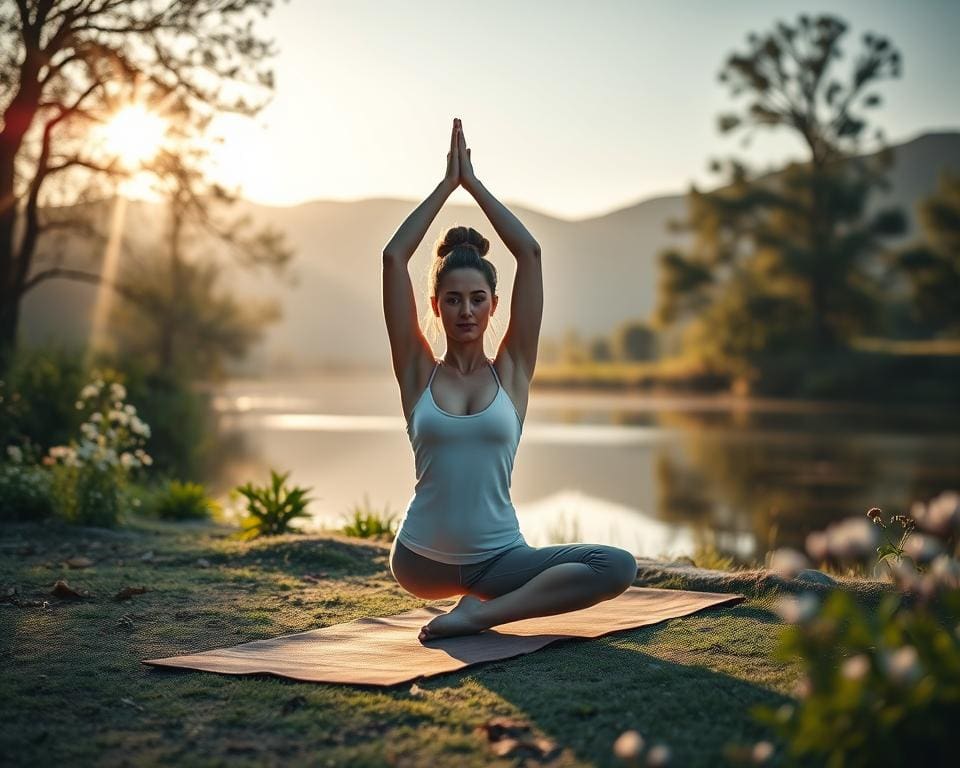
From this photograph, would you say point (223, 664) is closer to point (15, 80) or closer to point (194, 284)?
point (15, 80)

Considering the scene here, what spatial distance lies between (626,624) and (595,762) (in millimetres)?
1453

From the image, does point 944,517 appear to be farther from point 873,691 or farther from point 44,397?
point 44,397

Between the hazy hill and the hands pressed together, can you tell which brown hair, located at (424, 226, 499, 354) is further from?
the hazy hill

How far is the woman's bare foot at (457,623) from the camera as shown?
352 cm

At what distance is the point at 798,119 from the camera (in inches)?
1118

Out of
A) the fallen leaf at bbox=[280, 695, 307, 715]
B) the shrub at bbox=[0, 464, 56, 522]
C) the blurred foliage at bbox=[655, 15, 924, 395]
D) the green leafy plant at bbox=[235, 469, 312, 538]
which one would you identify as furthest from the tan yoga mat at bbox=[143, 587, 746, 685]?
the blurred foliage at bbox=[655, 15, 924, 395]

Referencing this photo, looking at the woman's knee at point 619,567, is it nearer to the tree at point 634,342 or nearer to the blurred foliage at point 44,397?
the blurred foliage at point 44,397

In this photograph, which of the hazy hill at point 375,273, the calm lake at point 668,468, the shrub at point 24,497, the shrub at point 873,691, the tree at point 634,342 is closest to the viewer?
the shrub at point 873,691

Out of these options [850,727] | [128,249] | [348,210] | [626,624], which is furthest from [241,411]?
[348,210]

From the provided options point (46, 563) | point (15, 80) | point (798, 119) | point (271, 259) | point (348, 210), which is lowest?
point (46, 563)

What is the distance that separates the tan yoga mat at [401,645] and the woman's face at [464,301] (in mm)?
1113

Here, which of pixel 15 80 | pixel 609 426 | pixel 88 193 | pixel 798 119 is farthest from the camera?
pixel 798 119

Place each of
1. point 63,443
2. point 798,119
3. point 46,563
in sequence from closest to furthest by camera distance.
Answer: point 46,563, point 63,443, point 798,119

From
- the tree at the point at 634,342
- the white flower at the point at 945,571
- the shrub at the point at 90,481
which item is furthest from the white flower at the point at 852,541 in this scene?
the tree at the point at 634,342
